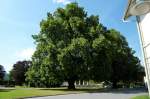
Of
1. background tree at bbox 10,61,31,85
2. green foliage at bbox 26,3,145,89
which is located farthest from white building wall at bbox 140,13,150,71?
background tree at bbox 10,61,31,85

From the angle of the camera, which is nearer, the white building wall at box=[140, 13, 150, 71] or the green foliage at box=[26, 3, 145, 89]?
the white building wall at box=[140, 13, 150, 71]

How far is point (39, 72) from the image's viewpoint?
159ft

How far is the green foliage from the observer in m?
43.1

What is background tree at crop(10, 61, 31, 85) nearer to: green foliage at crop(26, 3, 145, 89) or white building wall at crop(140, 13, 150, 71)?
green foliage at crop(26, 3, 145, 89)

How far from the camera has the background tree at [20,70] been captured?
289ft

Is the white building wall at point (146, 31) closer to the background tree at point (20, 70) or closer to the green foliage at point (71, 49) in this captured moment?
the green foliage at point (71, 49)

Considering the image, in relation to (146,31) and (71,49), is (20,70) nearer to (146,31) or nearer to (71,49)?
(71,49)

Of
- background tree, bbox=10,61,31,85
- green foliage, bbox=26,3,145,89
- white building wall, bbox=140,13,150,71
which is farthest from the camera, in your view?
background tree, bbox=10,61,31,85

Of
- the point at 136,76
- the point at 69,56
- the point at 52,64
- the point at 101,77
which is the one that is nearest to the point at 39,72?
the point at 52,64

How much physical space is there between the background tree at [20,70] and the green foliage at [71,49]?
3731 centimetres

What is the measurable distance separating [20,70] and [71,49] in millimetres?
49156

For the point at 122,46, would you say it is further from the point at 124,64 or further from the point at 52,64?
the point at 52,64

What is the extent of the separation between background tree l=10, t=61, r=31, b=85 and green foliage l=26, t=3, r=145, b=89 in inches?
1469

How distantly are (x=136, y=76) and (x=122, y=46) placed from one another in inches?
302
